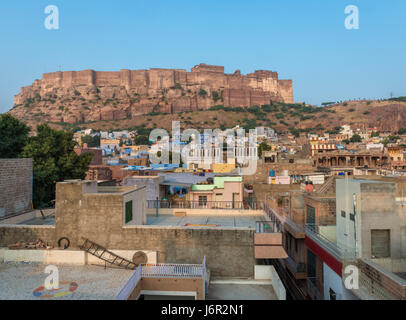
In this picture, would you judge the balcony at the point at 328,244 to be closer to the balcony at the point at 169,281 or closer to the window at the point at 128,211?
the balcony at the point at 169,281

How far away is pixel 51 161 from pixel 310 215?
15140 mm

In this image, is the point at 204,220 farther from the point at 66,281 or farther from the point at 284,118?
the point at 284,118

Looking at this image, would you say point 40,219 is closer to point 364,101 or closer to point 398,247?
point 398,247

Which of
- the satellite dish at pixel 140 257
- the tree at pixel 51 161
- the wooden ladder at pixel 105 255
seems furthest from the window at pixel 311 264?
the tree at pixel 51 161

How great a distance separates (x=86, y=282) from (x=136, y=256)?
1694 mm

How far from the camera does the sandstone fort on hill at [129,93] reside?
413 ft

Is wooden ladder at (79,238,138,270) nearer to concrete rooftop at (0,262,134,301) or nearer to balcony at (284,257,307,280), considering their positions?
concrete rooftop at (0,262,134,301)

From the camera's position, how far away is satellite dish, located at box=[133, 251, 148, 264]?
9062 millimetres

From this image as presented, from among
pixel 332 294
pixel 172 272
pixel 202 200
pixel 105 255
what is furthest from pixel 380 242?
pixel 202 200

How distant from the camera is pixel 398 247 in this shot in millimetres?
8828

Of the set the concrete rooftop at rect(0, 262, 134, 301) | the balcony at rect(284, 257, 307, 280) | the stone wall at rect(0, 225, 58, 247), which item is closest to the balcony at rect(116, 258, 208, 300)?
the concrete rooftop at rect(0, 262, 134, 301)

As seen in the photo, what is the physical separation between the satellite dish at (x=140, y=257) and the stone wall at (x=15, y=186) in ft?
17.6

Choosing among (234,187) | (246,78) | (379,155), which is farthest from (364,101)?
(234,187)

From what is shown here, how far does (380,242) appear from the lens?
888 cm
